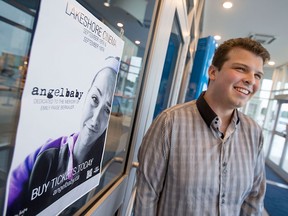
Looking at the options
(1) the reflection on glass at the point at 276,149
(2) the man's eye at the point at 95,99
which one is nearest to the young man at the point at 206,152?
(2) the man's eye at the point at 95,99

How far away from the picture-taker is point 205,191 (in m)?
1.08

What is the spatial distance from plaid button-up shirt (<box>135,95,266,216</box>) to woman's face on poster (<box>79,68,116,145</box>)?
0.35m

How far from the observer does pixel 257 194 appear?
49.8 inches

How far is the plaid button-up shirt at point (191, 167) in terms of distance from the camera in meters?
1.07

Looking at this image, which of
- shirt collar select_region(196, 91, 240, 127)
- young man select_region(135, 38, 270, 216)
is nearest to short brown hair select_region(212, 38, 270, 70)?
young man select_region(135, 38, 270, 216)

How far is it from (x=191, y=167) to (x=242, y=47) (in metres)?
0.64

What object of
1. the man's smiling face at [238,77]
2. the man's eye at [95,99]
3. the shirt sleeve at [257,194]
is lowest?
the shirt sleeve at [257,194]

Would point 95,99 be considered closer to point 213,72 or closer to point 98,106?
point 98,106

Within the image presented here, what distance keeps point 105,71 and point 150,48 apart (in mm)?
580

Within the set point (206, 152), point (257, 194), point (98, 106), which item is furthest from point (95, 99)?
point (257, 194)

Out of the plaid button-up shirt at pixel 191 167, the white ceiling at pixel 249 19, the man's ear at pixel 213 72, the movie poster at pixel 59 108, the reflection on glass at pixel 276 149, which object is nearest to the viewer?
the movie poster at pixel 59 108

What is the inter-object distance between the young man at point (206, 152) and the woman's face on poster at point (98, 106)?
0.35 metres

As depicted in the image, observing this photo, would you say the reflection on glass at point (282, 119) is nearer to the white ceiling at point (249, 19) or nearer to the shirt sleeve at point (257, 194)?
the white ceiling at point (249, 19)

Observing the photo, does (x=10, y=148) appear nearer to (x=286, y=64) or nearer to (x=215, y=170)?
(x=215, y=170)
